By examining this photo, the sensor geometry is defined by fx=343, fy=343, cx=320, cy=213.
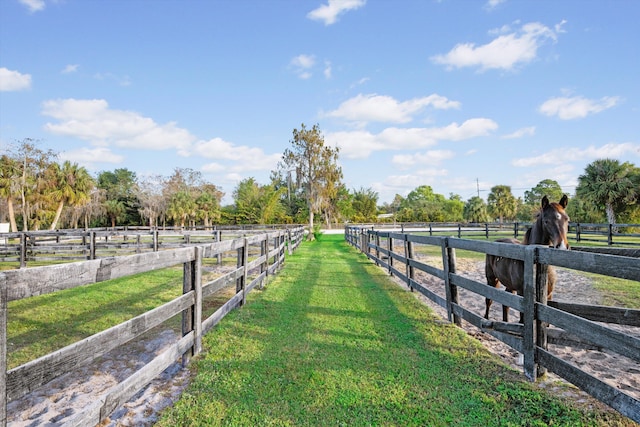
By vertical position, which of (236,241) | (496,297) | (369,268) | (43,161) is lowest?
(369,268)

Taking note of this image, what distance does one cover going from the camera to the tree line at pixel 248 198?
88.2ft

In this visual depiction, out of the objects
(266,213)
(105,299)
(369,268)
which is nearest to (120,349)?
(105,299)

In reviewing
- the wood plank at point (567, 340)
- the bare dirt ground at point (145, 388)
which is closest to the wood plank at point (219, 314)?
the bare dirt ground at point (145, 388)

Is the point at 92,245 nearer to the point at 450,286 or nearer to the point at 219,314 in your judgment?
the point at 219,314

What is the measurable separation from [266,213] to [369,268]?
3728 centimetres

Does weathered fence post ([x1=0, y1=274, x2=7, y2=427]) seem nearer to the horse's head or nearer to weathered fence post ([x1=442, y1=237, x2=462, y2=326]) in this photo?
the horse's head

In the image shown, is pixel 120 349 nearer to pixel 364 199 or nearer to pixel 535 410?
pixel 535 410

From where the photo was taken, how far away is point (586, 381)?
7.95 feet

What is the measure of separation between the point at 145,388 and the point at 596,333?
138 inches

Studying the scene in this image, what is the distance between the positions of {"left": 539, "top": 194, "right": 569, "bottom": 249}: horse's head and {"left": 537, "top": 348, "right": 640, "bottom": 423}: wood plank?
1.36m

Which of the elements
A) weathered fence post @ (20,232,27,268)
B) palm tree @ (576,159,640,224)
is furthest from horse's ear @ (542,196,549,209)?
palm tree @ (576,159,640,224)

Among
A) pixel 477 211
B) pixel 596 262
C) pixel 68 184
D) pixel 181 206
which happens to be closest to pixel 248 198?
pixel 181 206

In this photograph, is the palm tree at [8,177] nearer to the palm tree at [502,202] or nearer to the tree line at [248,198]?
the tree line at [248,198]

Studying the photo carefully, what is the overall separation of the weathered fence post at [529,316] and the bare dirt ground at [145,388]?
14 centimetres
